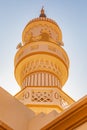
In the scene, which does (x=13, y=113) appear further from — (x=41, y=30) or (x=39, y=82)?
(x=41, y=30)

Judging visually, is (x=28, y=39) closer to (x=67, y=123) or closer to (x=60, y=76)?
(x=60, y=76)

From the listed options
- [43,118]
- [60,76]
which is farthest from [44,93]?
[43,118]

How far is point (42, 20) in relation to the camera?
10586mm

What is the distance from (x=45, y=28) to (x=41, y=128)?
594 cm

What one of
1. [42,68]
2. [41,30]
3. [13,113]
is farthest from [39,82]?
[13,113]

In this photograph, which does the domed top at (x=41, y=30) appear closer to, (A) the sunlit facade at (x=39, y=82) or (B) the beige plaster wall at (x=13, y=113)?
(A) the sunlit facade at (x=39, y=82)

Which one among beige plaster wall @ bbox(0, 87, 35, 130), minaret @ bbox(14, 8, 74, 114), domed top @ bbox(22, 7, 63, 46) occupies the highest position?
domed top @ bbox(22, 7, 63, 46)

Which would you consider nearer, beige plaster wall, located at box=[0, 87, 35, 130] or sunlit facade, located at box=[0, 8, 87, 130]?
beige plaster wall, located at box=[0, 87, 35, 130]

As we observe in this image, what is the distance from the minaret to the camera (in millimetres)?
7571

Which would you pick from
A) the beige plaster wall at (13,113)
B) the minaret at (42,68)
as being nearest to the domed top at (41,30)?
the minaret at (42,68)

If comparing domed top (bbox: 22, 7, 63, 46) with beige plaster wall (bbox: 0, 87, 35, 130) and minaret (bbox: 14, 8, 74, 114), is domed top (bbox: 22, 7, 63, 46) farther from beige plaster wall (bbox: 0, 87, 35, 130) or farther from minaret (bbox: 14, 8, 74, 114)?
beige plaster wall (bbox: 0, 87, 35, 130)

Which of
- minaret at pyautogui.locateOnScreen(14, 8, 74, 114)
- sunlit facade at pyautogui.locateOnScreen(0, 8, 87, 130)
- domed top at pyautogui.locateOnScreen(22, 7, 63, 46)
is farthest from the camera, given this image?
domed top at pyautogui.locateOnScreen(22, 7, 63, 46)

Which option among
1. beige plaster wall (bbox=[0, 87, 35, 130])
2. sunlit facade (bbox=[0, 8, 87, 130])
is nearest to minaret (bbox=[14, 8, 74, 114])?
sunlit facade (bbox=[0, 8, 87, 130])

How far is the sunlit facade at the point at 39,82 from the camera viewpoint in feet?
16.8
